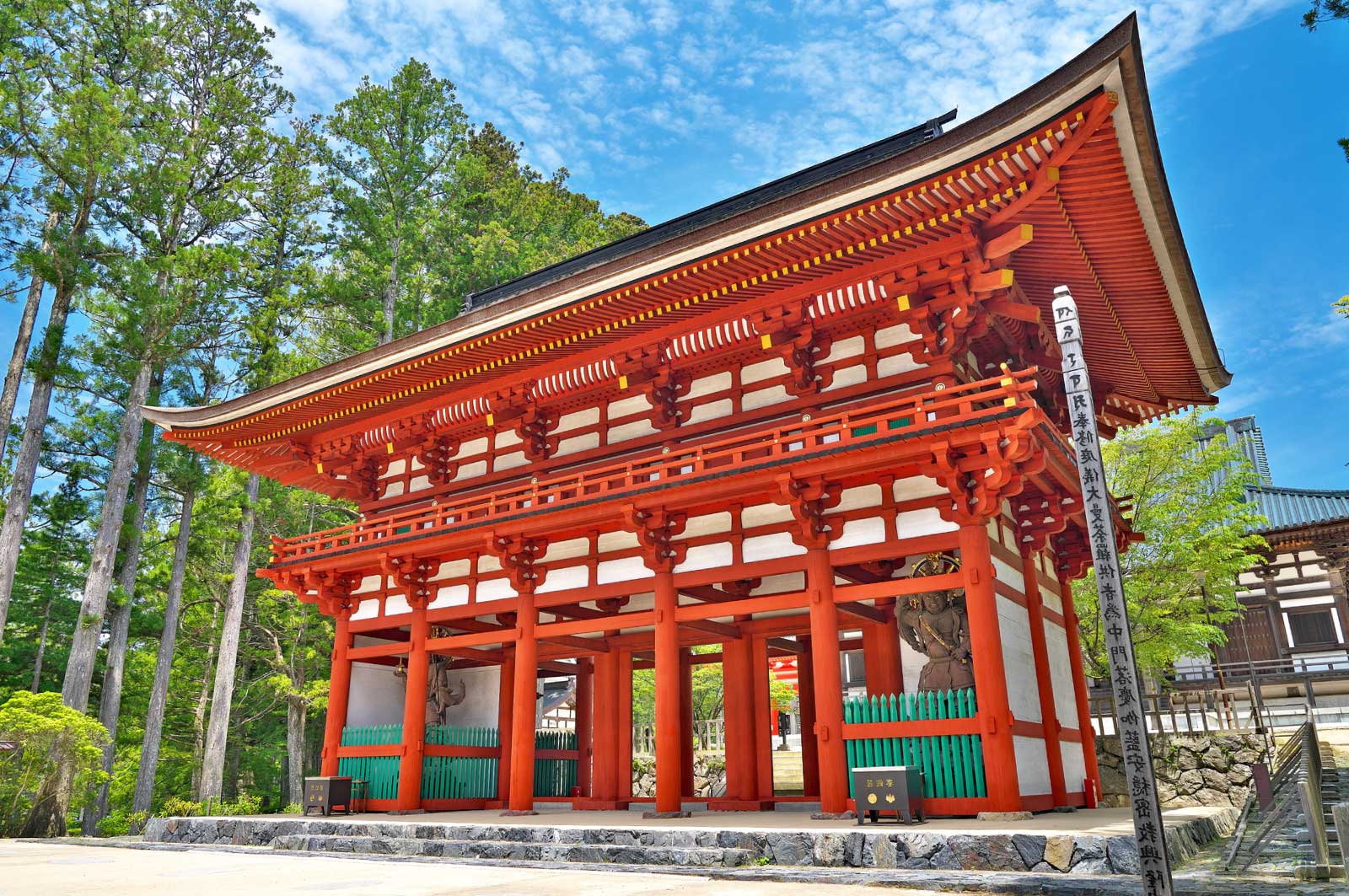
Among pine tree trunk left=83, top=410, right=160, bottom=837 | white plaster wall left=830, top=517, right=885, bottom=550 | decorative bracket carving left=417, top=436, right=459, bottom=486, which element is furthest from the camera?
pine tree trunk left=83, top=410, right=160, bottom=837

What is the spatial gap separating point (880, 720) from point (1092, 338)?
7290 millimetres

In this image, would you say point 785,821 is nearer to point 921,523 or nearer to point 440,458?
point 921,523

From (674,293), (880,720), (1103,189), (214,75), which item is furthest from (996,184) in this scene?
(214,75)

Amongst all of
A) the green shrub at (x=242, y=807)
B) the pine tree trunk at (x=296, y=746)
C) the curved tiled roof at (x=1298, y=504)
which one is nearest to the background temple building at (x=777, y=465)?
the green shrub at (x=242, y=807)

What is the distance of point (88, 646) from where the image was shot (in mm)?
21328

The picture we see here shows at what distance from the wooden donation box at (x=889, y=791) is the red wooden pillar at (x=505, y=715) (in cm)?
823

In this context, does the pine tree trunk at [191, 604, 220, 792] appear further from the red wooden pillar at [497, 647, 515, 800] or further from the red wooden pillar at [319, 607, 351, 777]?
the red wooden pillar at [497, 647, 515, 800]

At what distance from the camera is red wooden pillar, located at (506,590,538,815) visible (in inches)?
539

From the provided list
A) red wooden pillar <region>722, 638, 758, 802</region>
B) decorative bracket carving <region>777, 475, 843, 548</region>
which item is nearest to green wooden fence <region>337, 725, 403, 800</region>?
red wooden pillar <region>722, 638, 758, 802</region>

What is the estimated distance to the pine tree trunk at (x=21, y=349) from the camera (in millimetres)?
22500

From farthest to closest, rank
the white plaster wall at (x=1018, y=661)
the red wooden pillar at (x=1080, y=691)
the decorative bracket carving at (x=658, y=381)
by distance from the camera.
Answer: the decorative bracket carving at (x=658, y=381)
the red wooden pillar at (x=1080, y=691)
the white plaster wall at (x=1018, y=661)

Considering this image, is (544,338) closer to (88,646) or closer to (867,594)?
(867,594)

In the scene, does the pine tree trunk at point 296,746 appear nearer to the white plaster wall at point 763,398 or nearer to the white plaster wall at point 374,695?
the white plaster wall at point 374,695

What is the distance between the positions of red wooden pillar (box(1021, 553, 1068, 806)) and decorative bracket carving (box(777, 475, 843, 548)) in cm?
342
